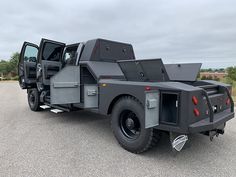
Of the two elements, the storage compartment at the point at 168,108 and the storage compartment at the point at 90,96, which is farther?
the storage compartment at the point at 90,96

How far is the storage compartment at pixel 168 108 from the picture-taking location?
2.74 m

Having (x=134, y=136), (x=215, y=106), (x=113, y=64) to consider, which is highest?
(x=113, y=64)

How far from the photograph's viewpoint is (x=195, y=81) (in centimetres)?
396

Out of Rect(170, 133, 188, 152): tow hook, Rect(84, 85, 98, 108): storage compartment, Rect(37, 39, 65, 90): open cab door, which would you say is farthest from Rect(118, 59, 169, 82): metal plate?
Rect(37, 39, 65, 90): open cab door

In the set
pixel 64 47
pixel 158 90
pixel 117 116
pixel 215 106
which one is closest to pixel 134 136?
pixel 117 116

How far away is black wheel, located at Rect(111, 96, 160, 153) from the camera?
2.95 meters

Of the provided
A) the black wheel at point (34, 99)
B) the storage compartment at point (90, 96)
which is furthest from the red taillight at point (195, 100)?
the black wheel at point (34, 99)

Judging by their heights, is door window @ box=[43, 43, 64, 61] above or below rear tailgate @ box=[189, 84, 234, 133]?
above

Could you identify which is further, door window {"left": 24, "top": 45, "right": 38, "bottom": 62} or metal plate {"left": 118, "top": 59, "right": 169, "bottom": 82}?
door window {"left": 24, "top": 45, "right": 38, "bottom": 62}

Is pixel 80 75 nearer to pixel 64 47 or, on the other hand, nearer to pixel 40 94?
pixel 64 47

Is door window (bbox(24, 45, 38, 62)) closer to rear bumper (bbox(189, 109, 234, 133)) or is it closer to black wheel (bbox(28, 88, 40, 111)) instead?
black wheel (bbox(28, 88, 40, 111))

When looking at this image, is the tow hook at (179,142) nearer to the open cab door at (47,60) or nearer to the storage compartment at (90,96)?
the storage compartment at (90,96)

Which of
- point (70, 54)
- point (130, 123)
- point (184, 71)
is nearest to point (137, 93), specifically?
point (130, 123)

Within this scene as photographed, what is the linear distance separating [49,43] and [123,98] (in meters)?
3.39
